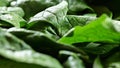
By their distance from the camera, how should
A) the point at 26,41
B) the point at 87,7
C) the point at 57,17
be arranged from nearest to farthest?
the point at 26,41
the point at 57,17
the point at 87,7

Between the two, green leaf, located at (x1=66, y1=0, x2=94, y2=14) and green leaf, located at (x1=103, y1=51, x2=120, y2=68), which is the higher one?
green leaf, located at (x1=66, y1=0, x2=94, y2=14)

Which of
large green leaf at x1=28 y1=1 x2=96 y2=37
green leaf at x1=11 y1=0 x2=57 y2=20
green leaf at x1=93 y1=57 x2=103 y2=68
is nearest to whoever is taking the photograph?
green leaf at x1=93 y1=57 x2=103 y2=68

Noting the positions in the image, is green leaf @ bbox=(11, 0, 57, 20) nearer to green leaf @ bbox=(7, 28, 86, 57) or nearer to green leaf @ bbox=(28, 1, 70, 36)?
green leaf @ bbox=(28, 1, 70, 36)

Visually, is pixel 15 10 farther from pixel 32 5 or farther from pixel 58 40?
pixel 58 40

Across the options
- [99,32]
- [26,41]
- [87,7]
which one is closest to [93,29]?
[99,32]

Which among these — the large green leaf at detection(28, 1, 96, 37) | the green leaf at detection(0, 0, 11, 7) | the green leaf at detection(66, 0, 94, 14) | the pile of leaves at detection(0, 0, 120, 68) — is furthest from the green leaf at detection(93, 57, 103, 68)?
the green leaf at detection(0, 0, 11, 7)

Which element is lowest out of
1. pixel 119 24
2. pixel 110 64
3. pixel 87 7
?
pixel 110 64

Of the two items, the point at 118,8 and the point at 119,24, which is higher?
the point at 118,8

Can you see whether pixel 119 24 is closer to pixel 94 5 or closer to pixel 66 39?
pixel 66 39
